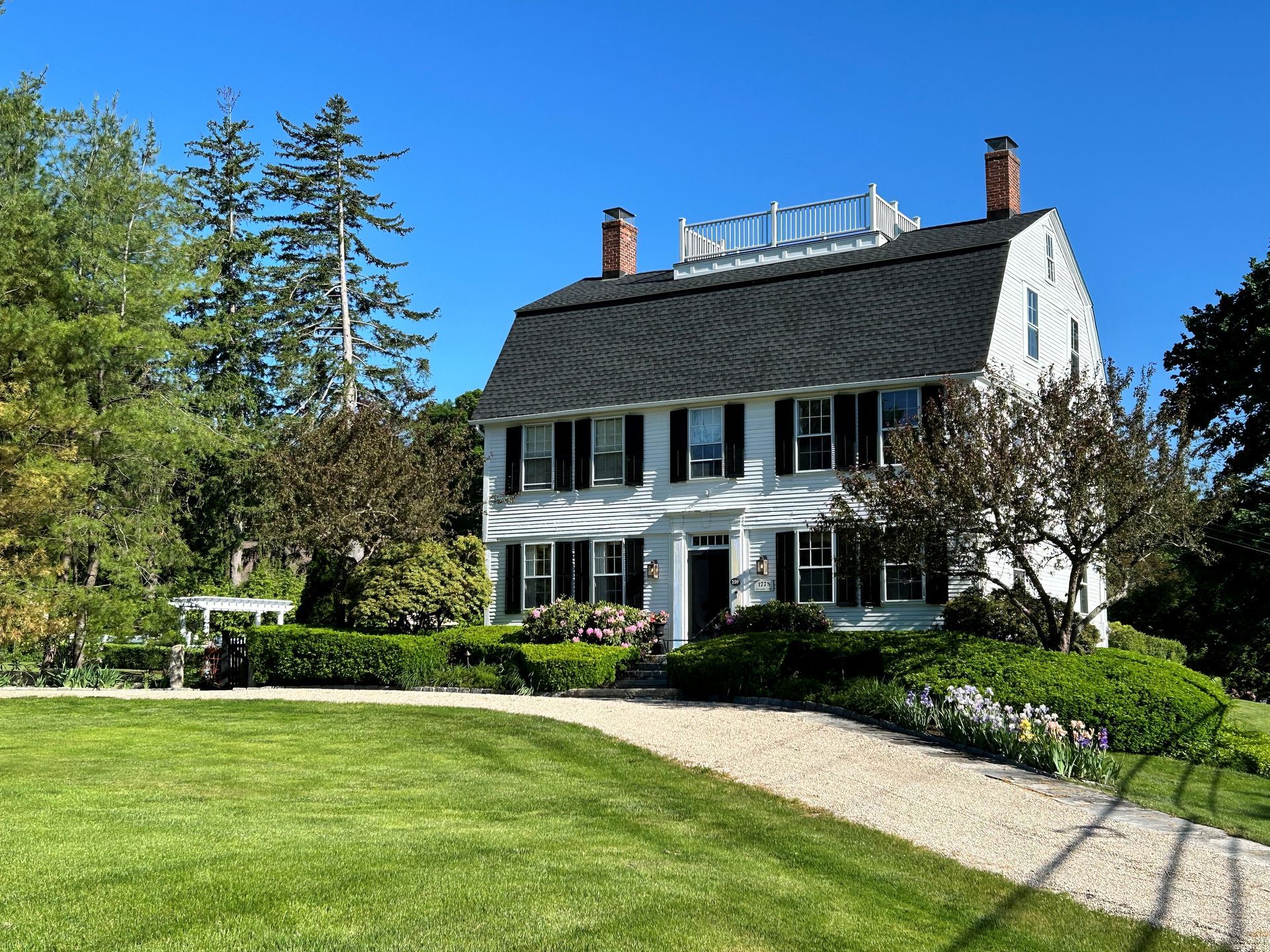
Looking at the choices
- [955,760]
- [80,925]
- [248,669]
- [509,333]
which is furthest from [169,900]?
[509,333]

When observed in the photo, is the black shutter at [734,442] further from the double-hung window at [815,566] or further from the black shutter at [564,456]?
the black shutter at [564,456]

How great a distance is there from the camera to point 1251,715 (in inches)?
860

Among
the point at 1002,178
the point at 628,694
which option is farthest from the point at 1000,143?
the point at 628,694

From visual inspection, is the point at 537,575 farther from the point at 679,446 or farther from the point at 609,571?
the point at 679,446

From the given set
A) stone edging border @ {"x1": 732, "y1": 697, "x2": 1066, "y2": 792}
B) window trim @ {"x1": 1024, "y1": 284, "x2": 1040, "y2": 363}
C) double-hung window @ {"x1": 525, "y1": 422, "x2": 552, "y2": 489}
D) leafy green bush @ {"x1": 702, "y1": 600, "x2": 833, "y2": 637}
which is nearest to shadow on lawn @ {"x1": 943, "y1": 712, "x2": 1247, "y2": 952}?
stone edging border @ {"x1": 732, "y1": 697, "x2": 1066, "y2": 792}

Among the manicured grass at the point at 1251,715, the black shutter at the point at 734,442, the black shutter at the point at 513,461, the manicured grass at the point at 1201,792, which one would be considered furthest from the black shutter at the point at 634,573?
the manicured grass at the point at 1201,792

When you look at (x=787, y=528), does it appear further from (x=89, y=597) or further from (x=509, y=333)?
(x=89, y=597)

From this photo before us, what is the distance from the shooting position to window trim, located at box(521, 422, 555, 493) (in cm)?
2531

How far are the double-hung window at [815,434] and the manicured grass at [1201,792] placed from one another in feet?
31.9

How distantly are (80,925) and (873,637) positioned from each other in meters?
12.6

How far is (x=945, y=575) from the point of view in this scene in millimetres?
16531

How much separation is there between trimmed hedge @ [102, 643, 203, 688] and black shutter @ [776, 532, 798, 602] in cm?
1031

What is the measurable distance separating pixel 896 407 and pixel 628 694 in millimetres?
7292

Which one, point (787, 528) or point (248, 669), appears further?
point (787, 528)
